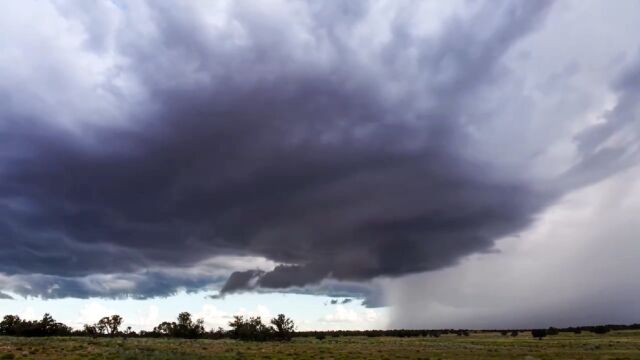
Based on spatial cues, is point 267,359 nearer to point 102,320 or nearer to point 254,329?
point 254,329

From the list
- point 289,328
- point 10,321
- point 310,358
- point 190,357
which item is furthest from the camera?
point 289,328

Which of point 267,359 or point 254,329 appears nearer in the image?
point 267,359

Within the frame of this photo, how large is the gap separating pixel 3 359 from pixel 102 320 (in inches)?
3267

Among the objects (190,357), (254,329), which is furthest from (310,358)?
(254,329)

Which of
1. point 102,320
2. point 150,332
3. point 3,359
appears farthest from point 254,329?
point 3,359

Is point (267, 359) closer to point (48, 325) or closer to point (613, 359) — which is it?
point (613, 359)

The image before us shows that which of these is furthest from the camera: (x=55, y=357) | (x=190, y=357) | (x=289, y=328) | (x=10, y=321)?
(x=289, y=328)

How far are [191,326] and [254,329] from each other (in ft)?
70.1

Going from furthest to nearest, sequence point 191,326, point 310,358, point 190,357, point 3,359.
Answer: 1. point 191,326
2. point 310,358
3. point 190,357
4. point 3,359

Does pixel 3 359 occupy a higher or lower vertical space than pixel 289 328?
lower

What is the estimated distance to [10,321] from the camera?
109875mm

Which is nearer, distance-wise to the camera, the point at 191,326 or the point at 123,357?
the point at 123,357

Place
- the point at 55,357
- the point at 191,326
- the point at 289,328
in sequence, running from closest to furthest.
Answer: the point at 55,357 → the point at 289,328 → the point at 191,326

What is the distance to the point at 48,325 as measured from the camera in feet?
368
